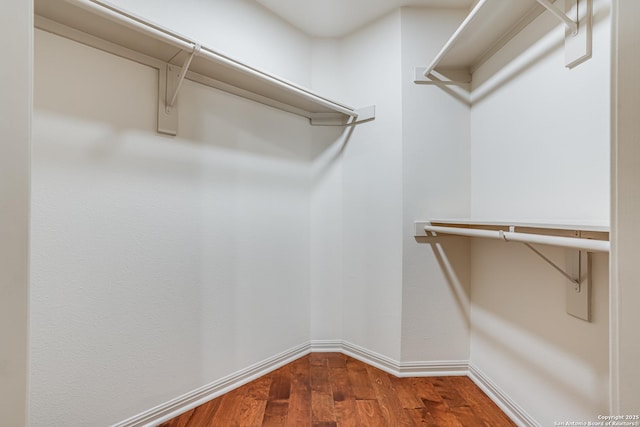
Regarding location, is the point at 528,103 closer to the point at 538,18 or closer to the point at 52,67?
the point at 538,18

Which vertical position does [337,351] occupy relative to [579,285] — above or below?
below

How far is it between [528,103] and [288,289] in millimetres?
1633

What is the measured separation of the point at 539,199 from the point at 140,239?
1.75 m

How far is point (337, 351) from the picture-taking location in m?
2.10

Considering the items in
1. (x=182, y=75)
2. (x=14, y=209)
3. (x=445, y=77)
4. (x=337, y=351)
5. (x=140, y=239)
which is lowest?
(x=337, y=351)

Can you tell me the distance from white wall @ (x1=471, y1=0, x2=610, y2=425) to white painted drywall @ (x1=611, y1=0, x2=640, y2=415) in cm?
66

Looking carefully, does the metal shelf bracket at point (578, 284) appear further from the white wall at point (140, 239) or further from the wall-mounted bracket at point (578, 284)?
the white wall at point (140, 239)

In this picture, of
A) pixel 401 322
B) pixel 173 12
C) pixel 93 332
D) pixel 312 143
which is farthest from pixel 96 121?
pixel 401 322

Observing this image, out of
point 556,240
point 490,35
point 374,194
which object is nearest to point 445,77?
point 490,35

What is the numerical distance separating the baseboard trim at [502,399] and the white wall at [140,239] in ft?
3.75

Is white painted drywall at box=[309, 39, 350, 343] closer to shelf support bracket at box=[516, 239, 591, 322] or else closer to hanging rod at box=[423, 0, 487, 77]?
hanging rod at box=[423, 0, 487, 77]

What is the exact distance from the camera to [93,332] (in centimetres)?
119

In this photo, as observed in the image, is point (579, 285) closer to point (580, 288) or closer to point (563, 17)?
point (580, 288)

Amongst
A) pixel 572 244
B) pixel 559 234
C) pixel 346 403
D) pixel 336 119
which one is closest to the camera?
pixel 572 244
